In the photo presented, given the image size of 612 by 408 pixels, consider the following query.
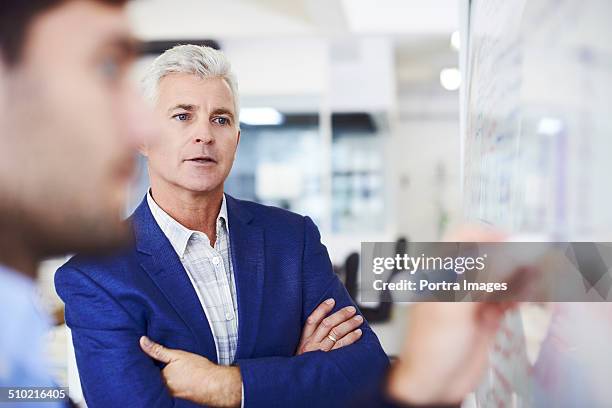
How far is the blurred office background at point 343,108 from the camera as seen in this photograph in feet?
7.14

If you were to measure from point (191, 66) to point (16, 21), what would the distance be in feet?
1.49

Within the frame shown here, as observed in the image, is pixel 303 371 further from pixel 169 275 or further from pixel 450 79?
pixel 450 79

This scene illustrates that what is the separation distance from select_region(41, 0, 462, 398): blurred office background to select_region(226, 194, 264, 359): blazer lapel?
8cm

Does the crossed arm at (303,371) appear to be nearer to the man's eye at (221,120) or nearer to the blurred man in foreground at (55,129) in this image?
the blurred man in foreground at (55,129)

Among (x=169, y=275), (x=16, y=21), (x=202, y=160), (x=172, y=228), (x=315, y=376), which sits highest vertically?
(x=16, y=21)

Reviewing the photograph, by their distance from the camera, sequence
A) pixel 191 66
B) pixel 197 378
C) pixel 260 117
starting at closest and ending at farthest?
pixel 197 378 < pixel 191 66 < pixel 260 117

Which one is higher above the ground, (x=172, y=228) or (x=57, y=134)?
(x=57, y=134)

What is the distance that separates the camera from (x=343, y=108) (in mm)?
2256

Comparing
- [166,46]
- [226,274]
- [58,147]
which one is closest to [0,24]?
[58,147]

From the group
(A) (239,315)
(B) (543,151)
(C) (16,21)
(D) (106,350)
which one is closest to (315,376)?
(A) (239,315)

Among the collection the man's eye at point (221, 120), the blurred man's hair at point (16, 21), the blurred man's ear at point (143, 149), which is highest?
the blurred man's hair at point (16, 21)

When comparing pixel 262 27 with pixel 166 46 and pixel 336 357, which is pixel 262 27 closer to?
pixel 166 46

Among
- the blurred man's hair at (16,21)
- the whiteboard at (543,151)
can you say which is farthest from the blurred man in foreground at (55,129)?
the whiteboard at (543,151)

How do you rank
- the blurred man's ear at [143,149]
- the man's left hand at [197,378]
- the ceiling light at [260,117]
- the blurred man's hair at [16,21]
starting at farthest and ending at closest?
1. the ceiling light at [260,117]
2. the blurred man's ear at [143,149]
3. the man's left hand at [197,378]
4. the blurred man's hair at [16,21]
